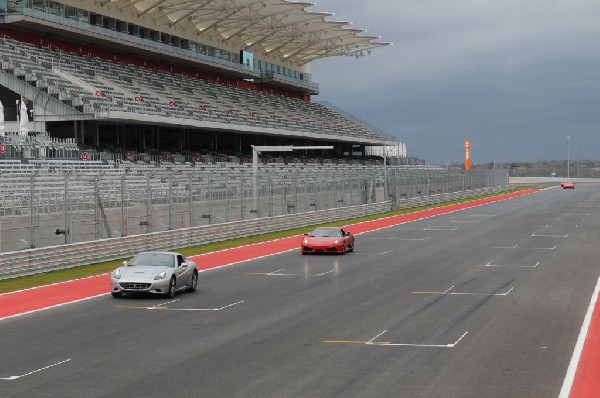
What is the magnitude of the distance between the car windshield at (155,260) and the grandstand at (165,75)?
22.6 meters

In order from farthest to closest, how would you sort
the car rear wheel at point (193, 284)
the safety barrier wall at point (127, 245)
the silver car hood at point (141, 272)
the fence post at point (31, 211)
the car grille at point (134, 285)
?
the safety barrier wall at point (127, 245)
the fence post at point (31, 211)
the car rear wheel at point (193, 284)
the silver car hood at point (141, 272)
the car grille at point (134, 285)

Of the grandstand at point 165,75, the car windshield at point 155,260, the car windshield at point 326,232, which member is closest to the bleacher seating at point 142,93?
the grandstand at point 165,75

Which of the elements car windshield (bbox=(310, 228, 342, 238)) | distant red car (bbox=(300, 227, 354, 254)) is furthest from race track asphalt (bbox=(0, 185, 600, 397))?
car windshield (bbox=(310, 228, 342, 238))

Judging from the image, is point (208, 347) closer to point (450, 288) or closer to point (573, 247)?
point (450, 288)

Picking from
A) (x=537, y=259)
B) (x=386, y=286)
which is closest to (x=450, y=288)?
(x=386, y=286)

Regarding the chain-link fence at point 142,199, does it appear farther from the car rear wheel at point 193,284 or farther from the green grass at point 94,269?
the car rear wheel at point 193,284

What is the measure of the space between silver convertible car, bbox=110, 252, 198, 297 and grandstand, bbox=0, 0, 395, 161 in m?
22.9

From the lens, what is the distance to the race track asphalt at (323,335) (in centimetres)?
1310

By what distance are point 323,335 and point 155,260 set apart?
27.1 ft

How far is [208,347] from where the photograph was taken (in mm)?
16219

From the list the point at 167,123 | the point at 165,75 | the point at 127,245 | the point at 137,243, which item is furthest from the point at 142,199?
the point at 165,75

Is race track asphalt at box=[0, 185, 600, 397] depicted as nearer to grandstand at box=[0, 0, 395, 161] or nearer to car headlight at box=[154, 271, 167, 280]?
car headlight at box=[154, 271, 167, 280]

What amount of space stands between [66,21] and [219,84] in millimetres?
27993

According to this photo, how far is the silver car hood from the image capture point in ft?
76.5
